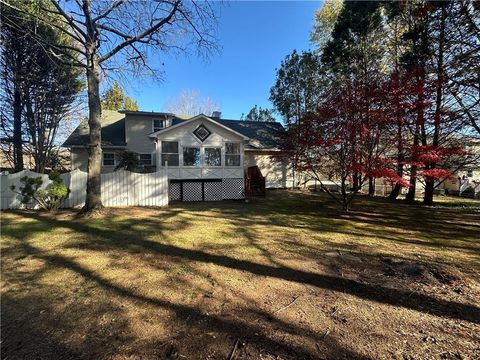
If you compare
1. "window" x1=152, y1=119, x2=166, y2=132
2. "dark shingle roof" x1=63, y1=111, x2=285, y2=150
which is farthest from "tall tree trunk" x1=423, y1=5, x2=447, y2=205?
"window" x1=152, y1=119, x2=166, y2=132

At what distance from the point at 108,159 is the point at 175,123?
203 inches

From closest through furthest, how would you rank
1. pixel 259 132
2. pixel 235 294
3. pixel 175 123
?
pixel 235 294 < pixel 175 123 < pixel 259 132

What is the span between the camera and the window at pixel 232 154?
15273 mm

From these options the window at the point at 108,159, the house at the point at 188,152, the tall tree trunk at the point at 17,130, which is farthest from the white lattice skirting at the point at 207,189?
the tall tree trunk at the point at 17,130

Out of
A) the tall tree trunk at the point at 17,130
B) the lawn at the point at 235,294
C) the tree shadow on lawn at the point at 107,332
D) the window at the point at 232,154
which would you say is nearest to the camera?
the tree shadow on lawn at the point at 107,332

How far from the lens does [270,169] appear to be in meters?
21.6

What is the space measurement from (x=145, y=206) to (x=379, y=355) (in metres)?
10.2

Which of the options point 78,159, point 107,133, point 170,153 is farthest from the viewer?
point 107,133

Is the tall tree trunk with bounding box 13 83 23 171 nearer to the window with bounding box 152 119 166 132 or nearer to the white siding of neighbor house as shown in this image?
the window with bounding box 152 119 166 132

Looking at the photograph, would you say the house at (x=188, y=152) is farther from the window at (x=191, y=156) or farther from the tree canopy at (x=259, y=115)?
the tree canopy at (x=259, y=115)

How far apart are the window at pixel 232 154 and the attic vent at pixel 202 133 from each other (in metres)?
1.29

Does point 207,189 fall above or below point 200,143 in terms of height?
below

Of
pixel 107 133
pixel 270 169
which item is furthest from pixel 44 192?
pixel 270 169

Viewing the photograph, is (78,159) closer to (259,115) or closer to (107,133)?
(107,133)
